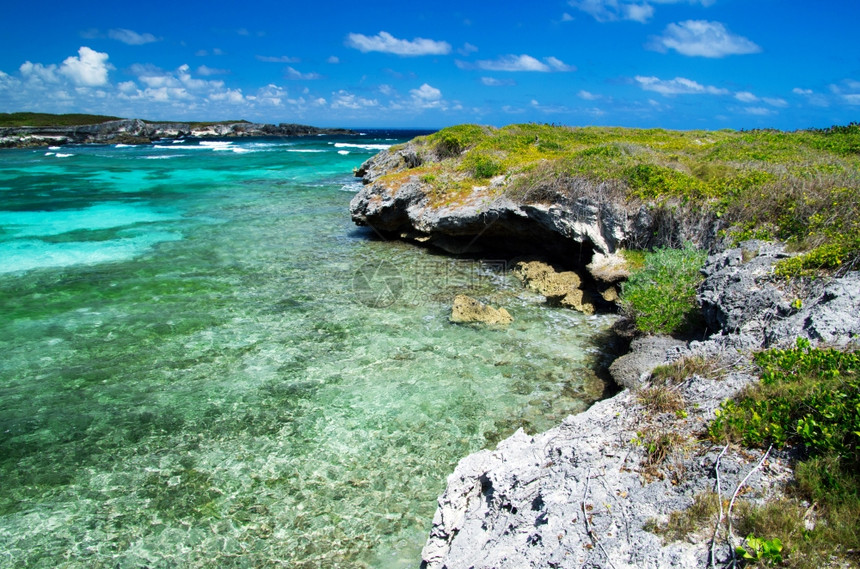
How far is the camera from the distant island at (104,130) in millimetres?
97188

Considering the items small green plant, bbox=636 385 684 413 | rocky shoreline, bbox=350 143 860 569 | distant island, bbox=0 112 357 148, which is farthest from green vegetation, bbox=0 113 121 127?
small green plant, bbox=636 385 684 413

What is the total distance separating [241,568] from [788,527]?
5276 mm

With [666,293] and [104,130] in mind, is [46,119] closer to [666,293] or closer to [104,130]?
[104,130]

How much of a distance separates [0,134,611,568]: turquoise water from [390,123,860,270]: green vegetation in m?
3.43

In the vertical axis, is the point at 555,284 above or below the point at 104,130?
below

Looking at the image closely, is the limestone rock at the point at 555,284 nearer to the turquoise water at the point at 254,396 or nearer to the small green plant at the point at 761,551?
the turquoise water at the point at 254,396

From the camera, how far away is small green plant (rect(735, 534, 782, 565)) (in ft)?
10.8

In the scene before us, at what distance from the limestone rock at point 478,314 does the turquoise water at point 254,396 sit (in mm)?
348

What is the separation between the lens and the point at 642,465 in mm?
4609

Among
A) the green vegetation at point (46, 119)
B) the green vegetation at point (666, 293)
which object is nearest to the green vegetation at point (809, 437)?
the green vegetation at point (666, 293)

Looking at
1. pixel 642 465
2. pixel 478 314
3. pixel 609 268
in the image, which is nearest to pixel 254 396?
pixel 478 314

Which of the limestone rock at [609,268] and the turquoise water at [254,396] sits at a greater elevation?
the limestone rock at [609,268]

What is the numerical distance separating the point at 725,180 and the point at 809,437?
10317mm

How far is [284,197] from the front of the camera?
30250 mm
